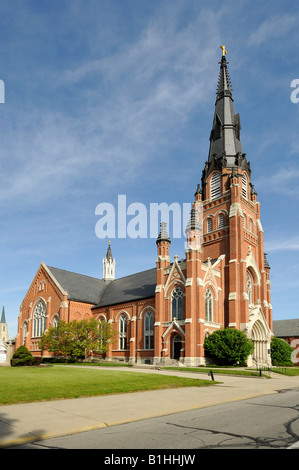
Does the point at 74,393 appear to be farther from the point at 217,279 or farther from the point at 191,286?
the point at 217,279

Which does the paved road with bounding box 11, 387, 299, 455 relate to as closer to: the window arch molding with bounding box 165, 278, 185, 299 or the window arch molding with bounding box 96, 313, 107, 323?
the window arch molding with bounding box 165, 278, 185, 299

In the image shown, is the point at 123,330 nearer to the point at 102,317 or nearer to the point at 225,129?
the point at 102,317

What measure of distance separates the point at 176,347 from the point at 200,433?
32.7 m

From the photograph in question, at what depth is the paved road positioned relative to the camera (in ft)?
25.1

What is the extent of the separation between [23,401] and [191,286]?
27234mm

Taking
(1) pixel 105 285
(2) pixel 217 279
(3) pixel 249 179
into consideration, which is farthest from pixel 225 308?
(1) pixel 105 285

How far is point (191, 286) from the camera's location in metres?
38.8

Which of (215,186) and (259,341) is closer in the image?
(259,341)

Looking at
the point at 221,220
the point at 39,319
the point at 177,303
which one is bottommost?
the point at 39,319

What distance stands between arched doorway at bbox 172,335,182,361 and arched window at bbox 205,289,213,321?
151 inches

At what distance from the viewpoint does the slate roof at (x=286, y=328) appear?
218ft

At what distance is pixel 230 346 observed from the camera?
36.2 m

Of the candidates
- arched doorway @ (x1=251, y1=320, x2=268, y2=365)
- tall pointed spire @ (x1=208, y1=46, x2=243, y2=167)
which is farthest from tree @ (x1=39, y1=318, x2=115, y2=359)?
tall pointed spire @ (x1=208, y1=46, x2=243, y2=167)

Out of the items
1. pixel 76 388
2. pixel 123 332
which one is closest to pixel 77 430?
pixel 76 388
